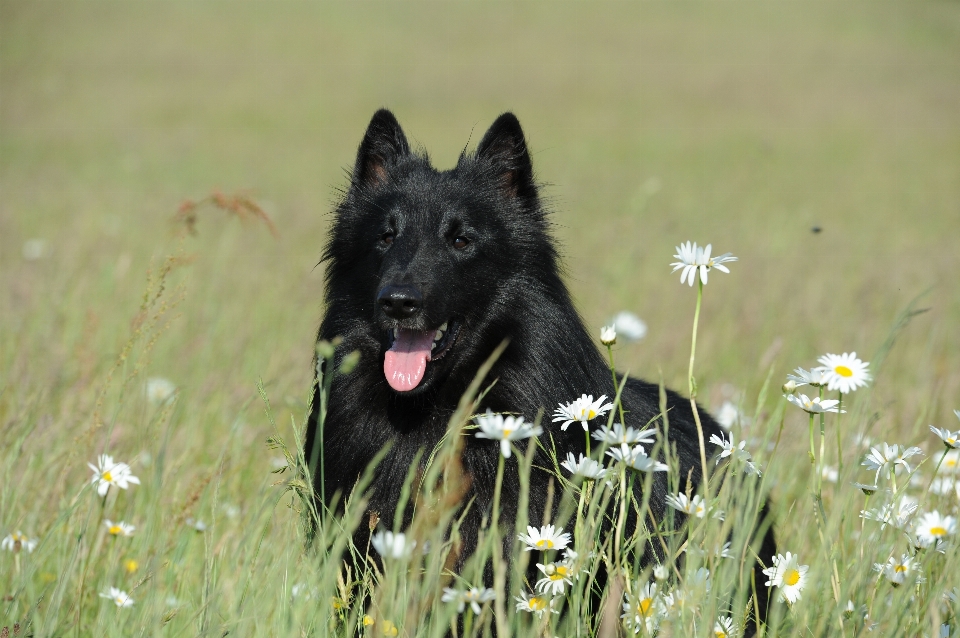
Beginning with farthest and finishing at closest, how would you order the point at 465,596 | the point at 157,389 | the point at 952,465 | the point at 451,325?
the point at 157,389
the point at 451,325
the point at 952,465
the point at 465,596

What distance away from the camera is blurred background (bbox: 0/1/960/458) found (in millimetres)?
5926

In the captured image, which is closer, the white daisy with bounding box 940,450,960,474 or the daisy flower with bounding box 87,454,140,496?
the daisy flower with bounding box 87,454,140,496

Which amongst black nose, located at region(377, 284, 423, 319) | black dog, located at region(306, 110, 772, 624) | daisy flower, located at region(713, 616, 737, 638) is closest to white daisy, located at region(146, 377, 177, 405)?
black dog, located at region(306, 110, 772, 624)

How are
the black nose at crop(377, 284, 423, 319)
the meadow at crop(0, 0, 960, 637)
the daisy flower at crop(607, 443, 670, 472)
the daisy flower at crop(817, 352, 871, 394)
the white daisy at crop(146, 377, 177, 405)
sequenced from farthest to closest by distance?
the white daisy at crop(146, 377, 177, 405)
the black nose at crop(377, 284, 423, 319)
the meadow at crop(0, 0, 960, 637)
the daisy flower at crop(817, 352, 871, 394)
the daisy flower at crop(607, 443, 670, 472)

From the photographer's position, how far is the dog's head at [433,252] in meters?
3.21

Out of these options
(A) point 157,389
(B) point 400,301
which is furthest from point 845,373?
(A) point 157,389

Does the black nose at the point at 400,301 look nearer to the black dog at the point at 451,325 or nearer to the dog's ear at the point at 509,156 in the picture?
the black dog at the point at 451,325

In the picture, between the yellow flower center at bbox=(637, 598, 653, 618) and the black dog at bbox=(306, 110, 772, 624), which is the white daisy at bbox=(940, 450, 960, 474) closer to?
the black dog at bbox=(306, 110, 772, 624)

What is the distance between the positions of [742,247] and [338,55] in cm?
2635

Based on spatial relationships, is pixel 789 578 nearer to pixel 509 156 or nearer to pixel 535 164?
pixel 509 156

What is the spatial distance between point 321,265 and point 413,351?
238 inches

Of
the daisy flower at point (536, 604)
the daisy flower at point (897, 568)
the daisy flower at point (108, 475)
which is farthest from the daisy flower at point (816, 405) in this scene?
the daisy flower at point (108, 475)

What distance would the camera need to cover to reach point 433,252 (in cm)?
337

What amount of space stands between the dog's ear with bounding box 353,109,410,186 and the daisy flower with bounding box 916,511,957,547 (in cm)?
256
